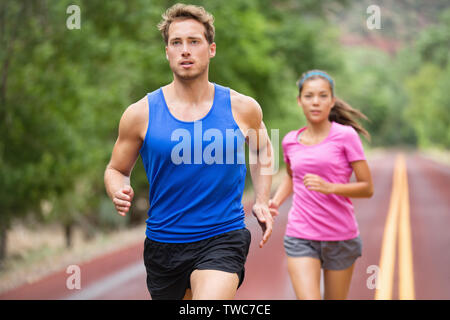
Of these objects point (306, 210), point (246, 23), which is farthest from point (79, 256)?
point (246, 23)

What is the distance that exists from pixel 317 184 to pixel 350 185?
1.00 feet

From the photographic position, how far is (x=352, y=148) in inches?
177

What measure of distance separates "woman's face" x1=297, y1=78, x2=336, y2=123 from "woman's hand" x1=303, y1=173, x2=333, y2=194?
0.54 meters

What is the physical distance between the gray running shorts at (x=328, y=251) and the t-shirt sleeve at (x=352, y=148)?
0.64 metres

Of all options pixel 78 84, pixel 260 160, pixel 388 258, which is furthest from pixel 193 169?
pixel 78 84

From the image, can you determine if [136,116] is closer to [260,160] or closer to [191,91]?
A: [191,91]

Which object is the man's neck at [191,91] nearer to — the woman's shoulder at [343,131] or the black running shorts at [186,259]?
the black running shorts at [186,259]

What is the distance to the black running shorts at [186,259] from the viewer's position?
126 inches

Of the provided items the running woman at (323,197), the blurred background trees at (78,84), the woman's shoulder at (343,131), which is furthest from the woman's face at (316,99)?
the blurred background trees at (78,84)

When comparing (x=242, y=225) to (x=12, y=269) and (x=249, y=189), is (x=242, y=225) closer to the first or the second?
(x=12, y=269)

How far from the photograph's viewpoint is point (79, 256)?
10.4 meters

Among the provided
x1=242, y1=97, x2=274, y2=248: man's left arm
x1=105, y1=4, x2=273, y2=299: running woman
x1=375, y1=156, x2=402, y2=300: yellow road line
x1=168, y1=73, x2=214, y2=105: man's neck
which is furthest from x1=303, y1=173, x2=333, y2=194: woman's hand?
x1=375, y1=156, x2=402, y2=300: yellow road line

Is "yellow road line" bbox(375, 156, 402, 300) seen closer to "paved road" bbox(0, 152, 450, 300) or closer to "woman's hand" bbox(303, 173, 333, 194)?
"paved road" bbox(0, 152, 450, 300)

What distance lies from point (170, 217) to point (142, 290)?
467 centimetres
